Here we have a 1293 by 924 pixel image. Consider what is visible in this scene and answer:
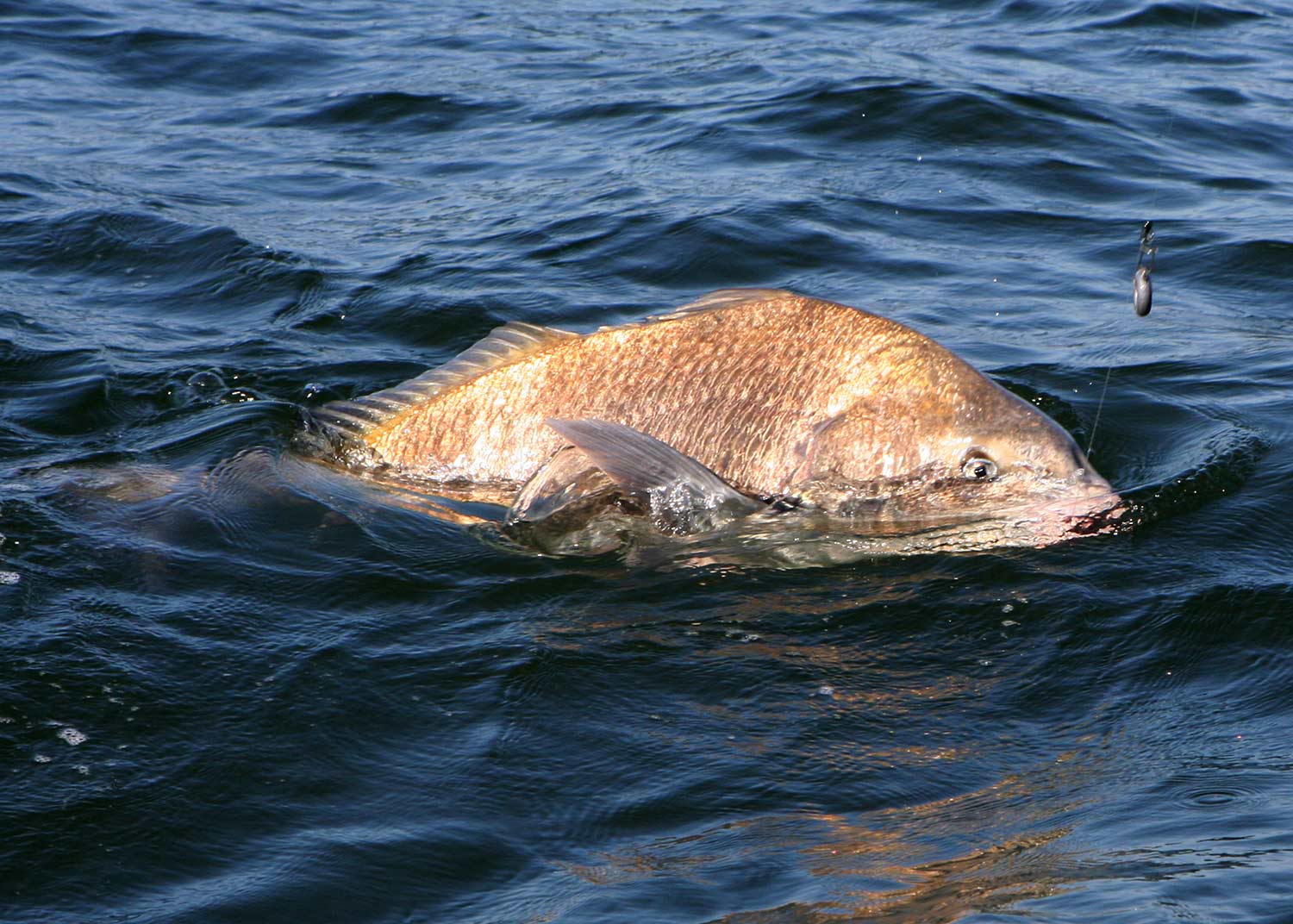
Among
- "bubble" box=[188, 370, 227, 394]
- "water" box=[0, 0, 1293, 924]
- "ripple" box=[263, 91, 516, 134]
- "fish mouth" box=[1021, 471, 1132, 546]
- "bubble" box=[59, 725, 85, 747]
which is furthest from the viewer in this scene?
"ripple" box=[263, 91, 516, 134]

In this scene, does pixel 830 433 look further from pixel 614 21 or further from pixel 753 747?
pixel 614 21

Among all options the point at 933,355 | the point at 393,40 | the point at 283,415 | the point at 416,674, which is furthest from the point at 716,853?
the point at 393,40

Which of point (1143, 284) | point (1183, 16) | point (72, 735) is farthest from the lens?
point (1183, 16)

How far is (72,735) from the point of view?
465cm

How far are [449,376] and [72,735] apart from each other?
2456 mm

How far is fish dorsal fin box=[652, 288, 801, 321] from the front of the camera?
Answer: 20.9 ft

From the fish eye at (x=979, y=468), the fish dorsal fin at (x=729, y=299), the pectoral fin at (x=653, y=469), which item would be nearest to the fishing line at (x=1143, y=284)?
the fish eye at (x=979, y=468)

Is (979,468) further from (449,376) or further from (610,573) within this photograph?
(449,376)

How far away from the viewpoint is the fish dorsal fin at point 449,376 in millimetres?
6539

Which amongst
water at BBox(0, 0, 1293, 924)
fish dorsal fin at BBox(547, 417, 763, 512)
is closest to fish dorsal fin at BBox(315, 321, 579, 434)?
water at BBox(0, 0, 1293, 924)

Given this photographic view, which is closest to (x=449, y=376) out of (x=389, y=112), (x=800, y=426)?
(x=800, y=426)

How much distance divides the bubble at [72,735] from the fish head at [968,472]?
9.16ft

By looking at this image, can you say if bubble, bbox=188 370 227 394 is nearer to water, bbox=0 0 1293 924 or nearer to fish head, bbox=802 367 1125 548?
water, bbox=0 0 1293 924

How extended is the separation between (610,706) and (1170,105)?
10.5 metres
